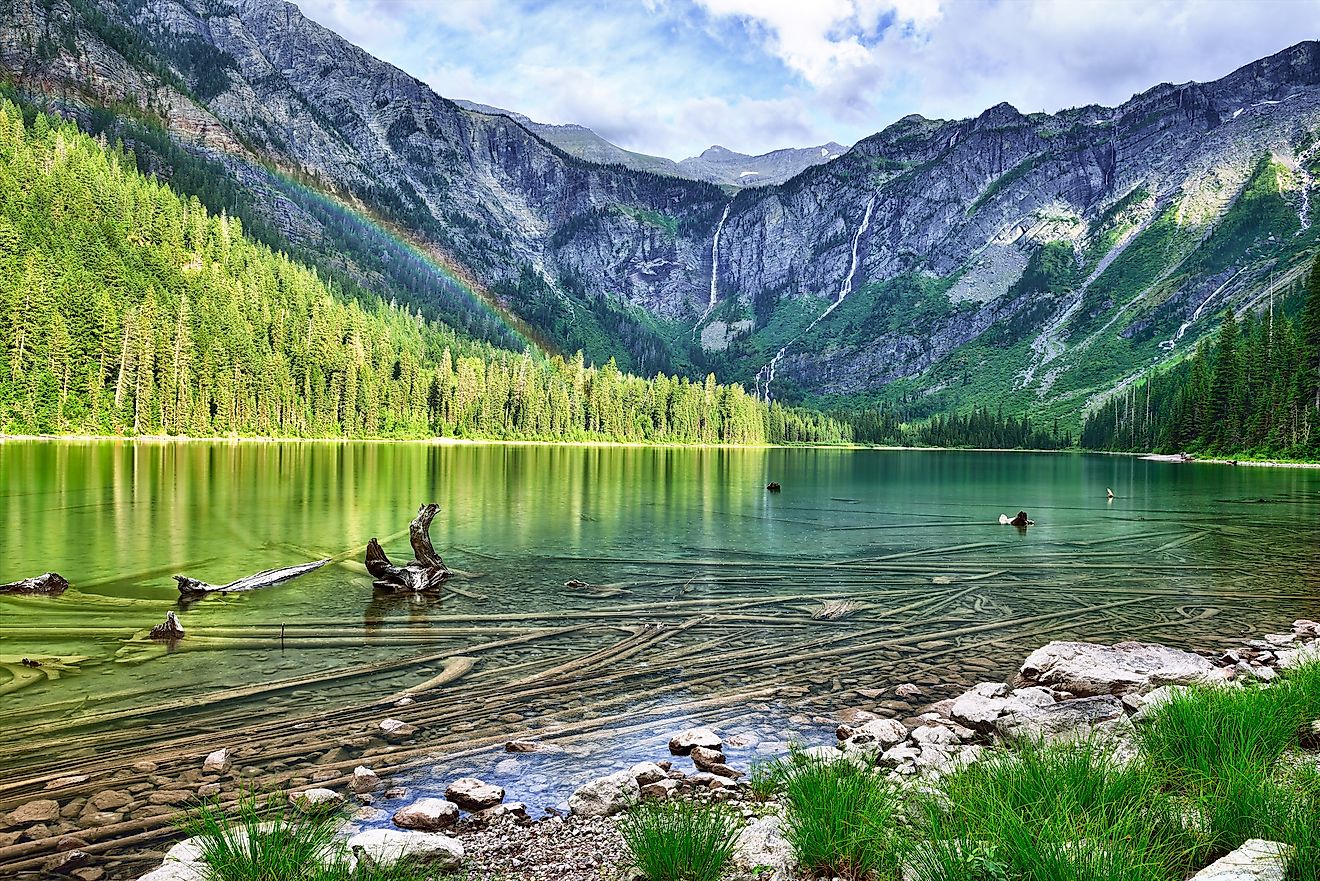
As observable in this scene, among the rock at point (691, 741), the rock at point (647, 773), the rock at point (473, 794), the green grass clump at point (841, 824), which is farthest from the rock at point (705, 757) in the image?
the rock at point (473, 794)

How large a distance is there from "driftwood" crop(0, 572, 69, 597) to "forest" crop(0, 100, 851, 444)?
110316mm

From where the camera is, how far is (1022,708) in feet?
38.9

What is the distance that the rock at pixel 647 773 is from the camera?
9.51m

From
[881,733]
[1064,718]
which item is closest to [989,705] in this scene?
[1064,718]

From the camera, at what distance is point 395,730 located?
11.4m

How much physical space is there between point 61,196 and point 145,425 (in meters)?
63.6

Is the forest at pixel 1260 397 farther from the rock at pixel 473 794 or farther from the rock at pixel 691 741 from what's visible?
the rock at pixel 473 794

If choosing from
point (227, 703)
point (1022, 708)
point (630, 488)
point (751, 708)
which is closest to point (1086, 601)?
point (1022, 708)

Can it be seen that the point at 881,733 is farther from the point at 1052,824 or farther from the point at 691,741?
the point at 1052,824

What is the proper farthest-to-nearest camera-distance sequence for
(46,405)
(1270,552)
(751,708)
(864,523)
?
(46,405), (864,523), (1270,552), (751,708)

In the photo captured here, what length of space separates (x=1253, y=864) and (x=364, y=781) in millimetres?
9553

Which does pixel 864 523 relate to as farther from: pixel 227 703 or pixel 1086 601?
pixel 227 703

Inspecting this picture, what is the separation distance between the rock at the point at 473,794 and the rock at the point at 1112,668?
1088 centimetres

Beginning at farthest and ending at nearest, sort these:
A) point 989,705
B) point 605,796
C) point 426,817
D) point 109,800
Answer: point 989,705 < point 605,796 < point 109,800 < point 426,817
